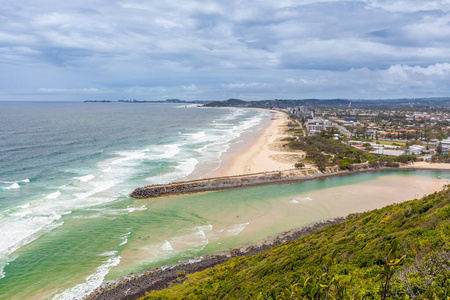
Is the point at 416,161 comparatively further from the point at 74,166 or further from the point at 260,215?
the point at 74,166

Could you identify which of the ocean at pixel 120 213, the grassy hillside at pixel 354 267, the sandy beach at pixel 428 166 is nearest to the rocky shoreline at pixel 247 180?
the sandy beach at pixel 428 166

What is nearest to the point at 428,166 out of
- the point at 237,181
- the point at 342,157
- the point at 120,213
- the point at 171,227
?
the point at 342,157

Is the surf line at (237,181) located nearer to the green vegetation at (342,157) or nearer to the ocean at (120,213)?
the ocean at (120,213)

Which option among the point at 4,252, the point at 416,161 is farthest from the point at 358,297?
the point at 416,161

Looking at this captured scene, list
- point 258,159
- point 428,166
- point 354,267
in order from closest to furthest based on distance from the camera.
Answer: point 354,267, point 428,166, point 258,159

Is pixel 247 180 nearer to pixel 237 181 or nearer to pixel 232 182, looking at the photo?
pixel 237 181

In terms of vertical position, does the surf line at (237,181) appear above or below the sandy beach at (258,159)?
below
